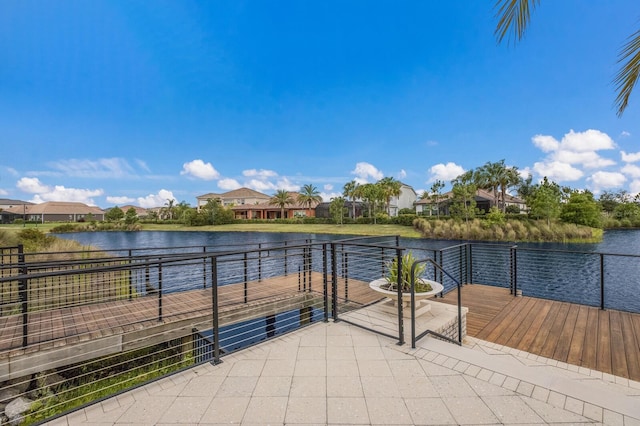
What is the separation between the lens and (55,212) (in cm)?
5481

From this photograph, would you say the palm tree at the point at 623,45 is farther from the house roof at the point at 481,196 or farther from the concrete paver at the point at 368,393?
the house roof at the point at 481,196

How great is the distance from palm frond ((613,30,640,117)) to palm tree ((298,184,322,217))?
48.2 metres

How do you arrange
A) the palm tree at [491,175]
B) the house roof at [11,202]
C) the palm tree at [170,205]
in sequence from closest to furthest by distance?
the palm tree at [491,175] → the palm tree at [170,205] → the house roof at [11,202]

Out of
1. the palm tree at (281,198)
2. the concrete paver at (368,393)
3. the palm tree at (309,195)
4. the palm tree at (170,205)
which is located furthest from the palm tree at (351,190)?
the concrete paver at (368,393)

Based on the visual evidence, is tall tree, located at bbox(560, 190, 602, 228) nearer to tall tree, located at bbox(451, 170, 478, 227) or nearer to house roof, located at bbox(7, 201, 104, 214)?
tall tree, located at bbox(451, 170, 478, 227)

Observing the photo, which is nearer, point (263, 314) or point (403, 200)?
point (263, 314)

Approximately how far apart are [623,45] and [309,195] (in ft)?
160

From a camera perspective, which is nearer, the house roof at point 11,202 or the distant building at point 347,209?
the distant building at point 347,209

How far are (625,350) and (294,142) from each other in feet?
111

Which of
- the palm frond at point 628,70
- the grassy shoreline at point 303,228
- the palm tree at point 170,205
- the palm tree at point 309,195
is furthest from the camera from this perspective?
the palm tree at point 170,205

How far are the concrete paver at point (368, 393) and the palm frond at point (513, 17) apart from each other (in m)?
2.43

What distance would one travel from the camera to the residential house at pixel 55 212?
52.7 meters

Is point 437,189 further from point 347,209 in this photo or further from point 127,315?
point 127,315

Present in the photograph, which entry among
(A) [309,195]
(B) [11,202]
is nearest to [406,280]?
(A) [309,195]
